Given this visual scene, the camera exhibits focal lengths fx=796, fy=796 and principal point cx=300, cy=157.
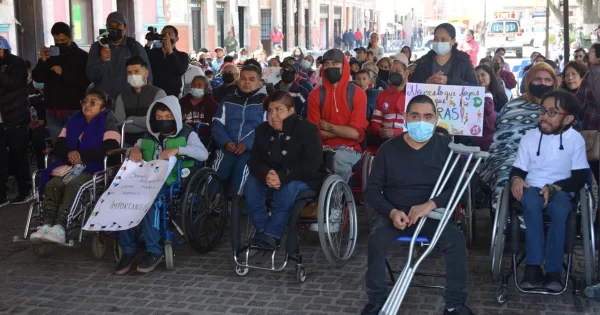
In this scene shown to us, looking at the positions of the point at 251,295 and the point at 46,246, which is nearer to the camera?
the point at 251,295

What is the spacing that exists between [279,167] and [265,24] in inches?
1229

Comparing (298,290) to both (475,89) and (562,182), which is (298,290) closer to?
(562,182)

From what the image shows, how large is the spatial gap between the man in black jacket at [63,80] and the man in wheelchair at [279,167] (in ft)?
9.86

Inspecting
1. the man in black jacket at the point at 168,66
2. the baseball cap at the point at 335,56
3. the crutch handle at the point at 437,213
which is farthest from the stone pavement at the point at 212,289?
the man in black jacket at the point at 168,66

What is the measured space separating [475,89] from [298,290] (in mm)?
2486

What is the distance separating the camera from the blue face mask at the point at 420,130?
516cm

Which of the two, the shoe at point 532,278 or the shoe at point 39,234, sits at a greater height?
the shoe at point 39,234

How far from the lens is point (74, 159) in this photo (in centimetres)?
671

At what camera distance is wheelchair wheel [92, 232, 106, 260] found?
6.44 metres

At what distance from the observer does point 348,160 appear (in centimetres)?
674

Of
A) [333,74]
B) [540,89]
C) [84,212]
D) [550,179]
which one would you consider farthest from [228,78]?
[550,179]

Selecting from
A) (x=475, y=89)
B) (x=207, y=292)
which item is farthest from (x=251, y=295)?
(x=475, y=89)

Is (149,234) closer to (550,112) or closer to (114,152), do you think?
(114,152)

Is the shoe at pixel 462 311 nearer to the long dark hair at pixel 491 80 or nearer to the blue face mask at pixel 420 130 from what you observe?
the blue face mask at pixel 420 130
